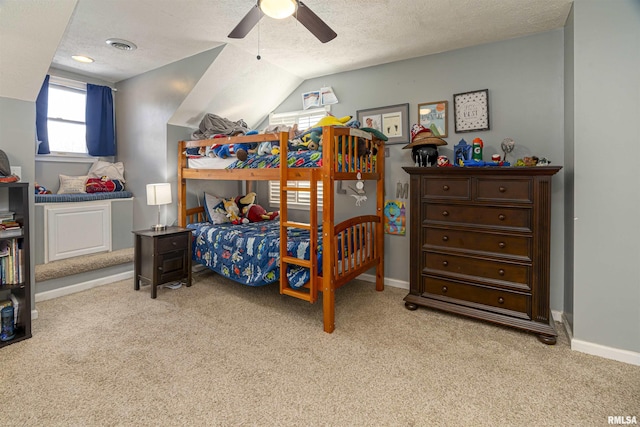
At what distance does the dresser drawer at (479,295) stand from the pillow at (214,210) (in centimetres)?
253

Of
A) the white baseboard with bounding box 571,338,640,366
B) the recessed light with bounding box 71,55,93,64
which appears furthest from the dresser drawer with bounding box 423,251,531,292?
the recessed light with bounding box 71,55,93,64

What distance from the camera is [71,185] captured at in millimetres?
3918

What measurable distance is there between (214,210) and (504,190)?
3.20m

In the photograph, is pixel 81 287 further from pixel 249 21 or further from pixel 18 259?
pixel 249 21

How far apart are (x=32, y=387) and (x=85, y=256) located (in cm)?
221

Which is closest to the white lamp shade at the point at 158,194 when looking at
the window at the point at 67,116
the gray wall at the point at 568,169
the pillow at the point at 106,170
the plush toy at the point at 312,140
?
the pillow at the point at 106,170

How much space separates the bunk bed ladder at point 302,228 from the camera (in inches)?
103

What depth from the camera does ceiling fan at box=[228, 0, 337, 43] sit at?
1802 millimetres

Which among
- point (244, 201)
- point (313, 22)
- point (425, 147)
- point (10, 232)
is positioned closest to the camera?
point (313, 22)

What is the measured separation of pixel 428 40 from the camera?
2.98 meters

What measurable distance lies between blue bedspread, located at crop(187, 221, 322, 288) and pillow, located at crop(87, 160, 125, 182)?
1.33m

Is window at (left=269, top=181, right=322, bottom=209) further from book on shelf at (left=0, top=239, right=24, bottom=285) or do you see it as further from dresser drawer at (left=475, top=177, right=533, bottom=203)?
book on shelf at (left=0, top=239, right=24, bottom=285)

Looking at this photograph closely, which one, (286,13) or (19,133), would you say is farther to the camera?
(19,133)

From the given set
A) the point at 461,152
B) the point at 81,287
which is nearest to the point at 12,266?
the point at 81,287
